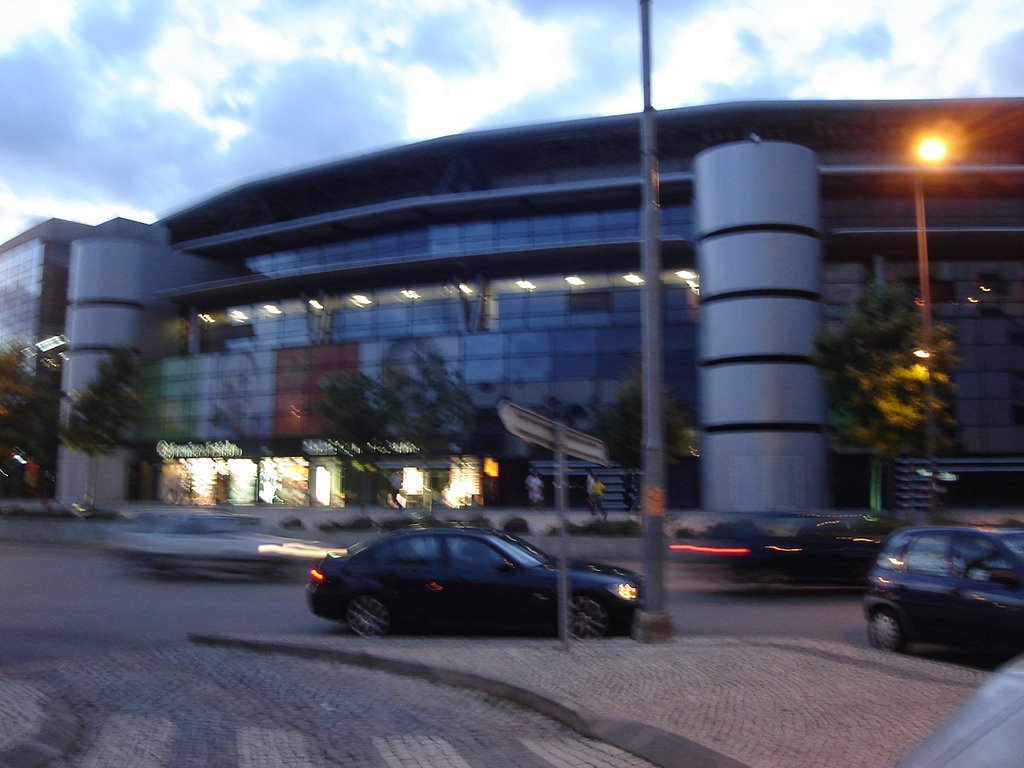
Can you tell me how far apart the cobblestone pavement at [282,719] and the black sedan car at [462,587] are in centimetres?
208

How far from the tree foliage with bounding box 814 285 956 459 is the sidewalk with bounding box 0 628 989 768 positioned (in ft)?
61.3

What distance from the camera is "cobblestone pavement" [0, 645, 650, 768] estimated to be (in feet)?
20.4

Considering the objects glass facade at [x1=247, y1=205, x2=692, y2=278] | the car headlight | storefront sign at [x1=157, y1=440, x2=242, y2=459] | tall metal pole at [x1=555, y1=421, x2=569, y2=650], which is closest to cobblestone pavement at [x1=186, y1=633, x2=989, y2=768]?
tall metal pole at [x1=555, y1=421, x2=569, y2=650]

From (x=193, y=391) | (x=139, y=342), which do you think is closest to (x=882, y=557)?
(x=193, y=391)

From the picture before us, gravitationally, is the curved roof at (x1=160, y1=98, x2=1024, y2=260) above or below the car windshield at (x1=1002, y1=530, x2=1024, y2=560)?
above

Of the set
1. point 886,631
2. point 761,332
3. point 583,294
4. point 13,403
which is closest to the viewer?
point 886,631

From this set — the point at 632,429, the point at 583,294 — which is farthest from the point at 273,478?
Answer: the point at 632,429

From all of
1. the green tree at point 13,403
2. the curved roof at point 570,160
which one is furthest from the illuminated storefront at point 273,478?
the curved roof at point 570,160

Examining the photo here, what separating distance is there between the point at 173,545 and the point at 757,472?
24.3 meters

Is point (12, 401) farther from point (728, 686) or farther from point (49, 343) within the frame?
point (728, 686)

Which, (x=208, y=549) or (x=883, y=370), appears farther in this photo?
(x=883, y=370)

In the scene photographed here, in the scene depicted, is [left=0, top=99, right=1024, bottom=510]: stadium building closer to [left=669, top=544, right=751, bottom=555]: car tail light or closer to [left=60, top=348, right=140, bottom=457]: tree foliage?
[left=60, top=348, right=140, bottom=457]: tree foliage

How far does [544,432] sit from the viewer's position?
10008 millimetres

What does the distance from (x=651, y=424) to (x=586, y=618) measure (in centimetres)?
244
